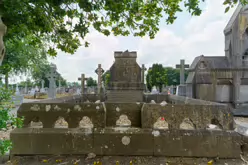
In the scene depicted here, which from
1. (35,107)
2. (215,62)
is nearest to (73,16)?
(35,107)

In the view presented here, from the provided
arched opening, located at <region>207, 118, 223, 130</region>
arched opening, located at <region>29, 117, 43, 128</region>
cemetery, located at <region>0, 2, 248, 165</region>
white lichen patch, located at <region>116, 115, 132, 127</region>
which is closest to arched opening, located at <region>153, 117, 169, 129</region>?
cemetery, located at <region>0, 2, 248, 165</region>

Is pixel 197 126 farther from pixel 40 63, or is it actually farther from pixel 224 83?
pixel 40 63

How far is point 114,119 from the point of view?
271cm

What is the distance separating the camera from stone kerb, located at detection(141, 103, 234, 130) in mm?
2531

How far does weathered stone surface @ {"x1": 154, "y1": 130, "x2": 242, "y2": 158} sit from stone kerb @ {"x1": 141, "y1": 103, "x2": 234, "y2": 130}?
0.15 metres

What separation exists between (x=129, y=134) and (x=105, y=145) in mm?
401

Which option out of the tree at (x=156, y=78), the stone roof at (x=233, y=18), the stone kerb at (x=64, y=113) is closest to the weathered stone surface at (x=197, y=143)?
the stone kerb at (x=64, y=113)

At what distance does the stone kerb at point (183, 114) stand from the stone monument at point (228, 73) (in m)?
7.17

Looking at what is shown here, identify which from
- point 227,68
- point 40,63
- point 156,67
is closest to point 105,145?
point 227,68

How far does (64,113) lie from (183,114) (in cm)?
189

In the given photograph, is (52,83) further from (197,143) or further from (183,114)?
(197,143)

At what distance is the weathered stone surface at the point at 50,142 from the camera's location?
8.06ft

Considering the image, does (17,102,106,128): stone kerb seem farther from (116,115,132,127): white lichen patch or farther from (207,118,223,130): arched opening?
(207,118,223,130): arched opening

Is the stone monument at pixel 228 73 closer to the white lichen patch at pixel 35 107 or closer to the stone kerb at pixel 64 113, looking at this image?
the stone kerb at pixel 64 113
